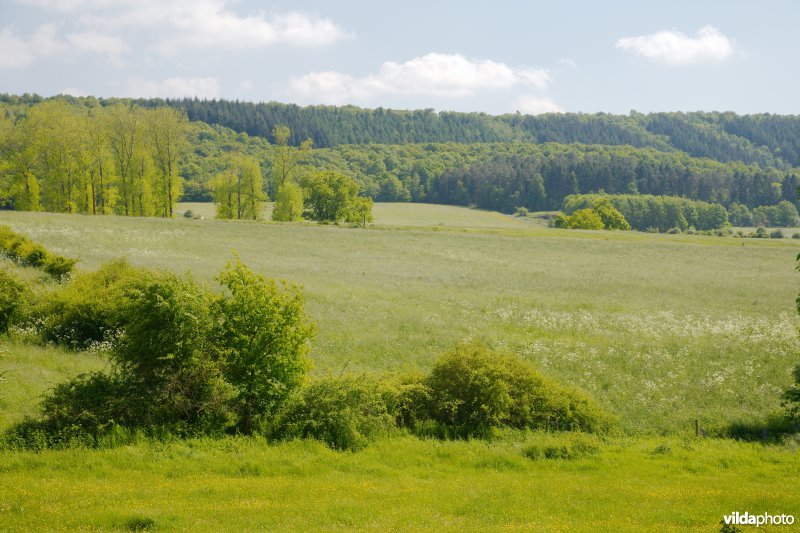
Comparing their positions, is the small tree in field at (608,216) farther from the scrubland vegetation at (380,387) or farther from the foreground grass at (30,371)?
the foreground grass at (30,371)

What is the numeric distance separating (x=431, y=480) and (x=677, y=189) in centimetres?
18098

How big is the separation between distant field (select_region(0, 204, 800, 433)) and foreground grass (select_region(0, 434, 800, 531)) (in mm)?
6768

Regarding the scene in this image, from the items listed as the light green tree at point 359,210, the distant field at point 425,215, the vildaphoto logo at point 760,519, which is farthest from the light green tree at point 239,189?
the vildaphoto logo at point 760,519

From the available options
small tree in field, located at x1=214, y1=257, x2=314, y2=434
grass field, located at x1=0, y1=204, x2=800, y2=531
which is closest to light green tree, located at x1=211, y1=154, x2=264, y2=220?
grass field, located at x1=0, y1=204, x2=800, y2=531

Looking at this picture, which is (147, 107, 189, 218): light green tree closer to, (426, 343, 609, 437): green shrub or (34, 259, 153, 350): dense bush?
(34, 259, 153, 350): dense bush

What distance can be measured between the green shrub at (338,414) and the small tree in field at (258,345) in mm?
815

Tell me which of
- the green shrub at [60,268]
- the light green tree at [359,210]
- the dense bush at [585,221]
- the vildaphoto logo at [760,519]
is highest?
the light green tree at [359,210]

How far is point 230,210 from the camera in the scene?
9450 centimetres

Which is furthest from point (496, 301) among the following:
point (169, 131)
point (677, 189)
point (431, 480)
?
point (677, 189)

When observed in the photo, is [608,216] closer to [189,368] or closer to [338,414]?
[338,414]

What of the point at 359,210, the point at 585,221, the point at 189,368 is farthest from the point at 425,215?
the point at 189,368

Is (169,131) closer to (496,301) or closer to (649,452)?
(496,301)

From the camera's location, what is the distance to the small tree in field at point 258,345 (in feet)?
68.6

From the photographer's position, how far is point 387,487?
15688 millimetres
